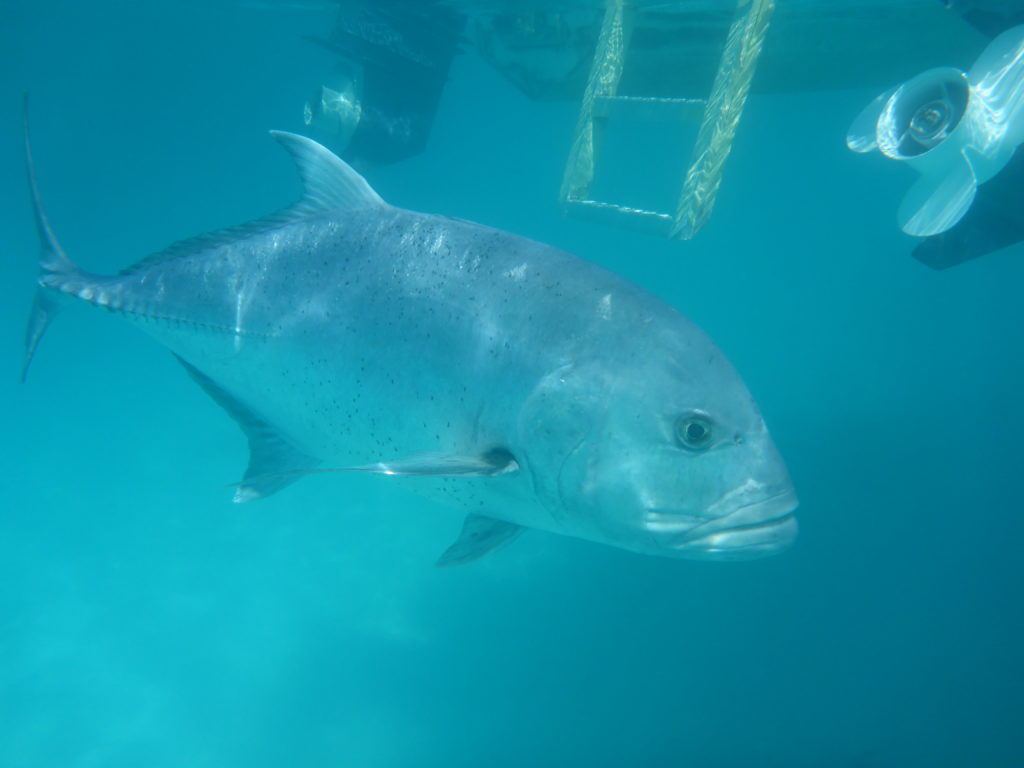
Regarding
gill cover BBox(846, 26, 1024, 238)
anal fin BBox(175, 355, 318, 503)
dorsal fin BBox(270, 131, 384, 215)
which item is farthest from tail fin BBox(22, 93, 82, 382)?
gill cover BBox(846, 26, 1024, 238)

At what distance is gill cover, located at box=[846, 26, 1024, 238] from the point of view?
345 centimetres

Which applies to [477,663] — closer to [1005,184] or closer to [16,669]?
[16,669]

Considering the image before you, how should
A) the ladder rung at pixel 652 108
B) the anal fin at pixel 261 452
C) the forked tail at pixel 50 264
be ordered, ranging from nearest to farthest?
the anal fin at pixel 261 452, the forked tail at pixel 50 264, the ladder rung at pixel 652 108

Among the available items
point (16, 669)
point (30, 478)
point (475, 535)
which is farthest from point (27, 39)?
point (475, 535)

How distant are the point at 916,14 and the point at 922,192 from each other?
615 centimetres

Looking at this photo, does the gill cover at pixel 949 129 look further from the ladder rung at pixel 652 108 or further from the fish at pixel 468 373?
the fish at pixel 468 373

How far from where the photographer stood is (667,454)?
1.80 m

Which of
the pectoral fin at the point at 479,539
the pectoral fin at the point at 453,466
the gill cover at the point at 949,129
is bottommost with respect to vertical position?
the pectoral fin at the point at 479,539

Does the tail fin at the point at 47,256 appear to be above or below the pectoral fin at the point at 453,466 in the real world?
above

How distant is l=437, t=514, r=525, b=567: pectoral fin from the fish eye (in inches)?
34.2

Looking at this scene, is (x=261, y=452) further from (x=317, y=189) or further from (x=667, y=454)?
(x=667, y=454)

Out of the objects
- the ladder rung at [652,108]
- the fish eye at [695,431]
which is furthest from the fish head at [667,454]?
the ladder rung at [652,108]

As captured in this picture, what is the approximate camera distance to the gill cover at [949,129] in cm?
345

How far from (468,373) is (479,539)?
2.46 feet
